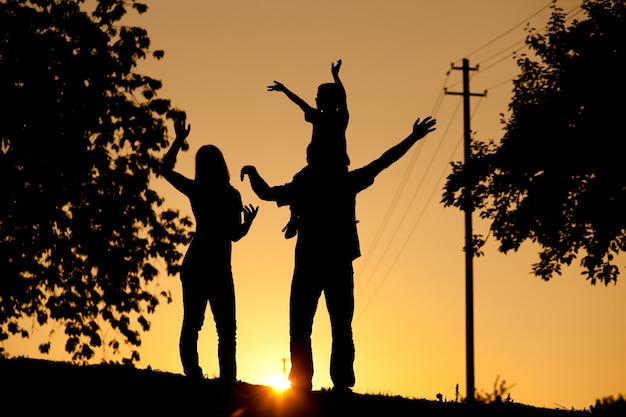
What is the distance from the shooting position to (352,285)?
11.9 m

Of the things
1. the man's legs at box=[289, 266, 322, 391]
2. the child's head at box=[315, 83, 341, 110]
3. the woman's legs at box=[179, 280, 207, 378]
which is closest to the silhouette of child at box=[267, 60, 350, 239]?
the child's head at box=[315, 83, 341, 110]

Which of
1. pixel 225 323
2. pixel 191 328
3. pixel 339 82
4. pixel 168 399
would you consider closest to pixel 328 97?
pixel 339 82

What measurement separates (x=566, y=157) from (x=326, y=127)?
63.2 ft

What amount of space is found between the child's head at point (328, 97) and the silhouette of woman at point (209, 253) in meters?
1.70

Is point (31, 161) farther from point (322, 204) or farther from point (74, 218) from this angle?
point (322, 204)

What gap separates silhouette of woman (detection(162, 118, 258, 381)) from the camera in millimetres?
13023

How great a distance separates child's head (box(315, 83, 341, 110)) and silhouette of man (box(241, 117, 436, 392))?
2.22 ft

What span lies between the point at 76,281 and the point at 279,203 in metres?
16.0

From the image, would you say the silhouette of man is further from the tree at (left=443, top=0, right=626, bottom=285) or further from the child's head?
the tree at (left=443, top=0, right=626, bottom=285)

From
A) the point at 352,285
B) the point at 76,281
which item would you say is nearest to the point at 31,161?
the point at 76,281

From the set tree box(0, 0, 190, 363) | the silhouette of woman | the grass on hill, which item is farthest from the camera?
tree box(0, 0, 190, 363)

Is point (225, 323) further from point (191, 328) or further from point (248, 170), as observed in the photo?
point (248, 170)

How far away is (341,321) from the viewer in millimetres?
11781

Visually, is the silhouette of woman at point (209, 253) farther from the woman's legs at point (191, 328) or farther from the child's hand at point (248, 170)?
the child's hand at point (248, 170)
